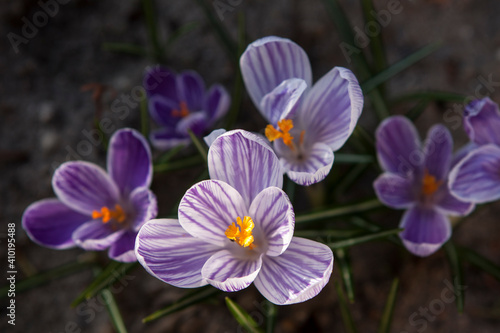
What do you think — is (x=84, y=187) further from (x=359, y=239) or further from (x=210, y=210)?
(x=359, y=239)

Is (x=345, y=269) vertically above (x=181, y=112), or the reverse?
(x=181, y=112)

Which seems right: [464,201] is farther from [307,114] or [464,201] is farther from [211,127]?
[211,127]

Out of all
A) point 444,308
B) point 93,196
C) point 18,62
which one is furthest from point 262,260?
point 18,62

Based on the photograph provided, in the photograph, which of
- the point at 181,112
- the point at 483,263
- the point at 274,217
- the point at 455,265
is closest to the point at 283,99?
the point at 274,217

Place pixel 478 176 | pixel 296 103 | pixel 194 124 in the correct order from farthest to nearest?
pixel 194 124 → pixel 478 176 → pixel 296 103

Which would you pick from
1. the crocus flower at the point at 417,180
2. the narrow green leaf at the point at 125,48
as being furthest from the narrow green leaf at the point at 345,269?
the narrow green leaf at the point at 125,48
